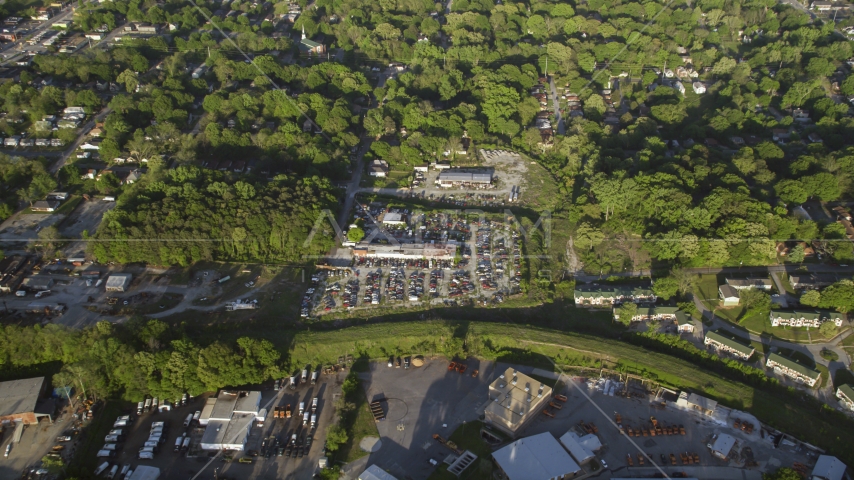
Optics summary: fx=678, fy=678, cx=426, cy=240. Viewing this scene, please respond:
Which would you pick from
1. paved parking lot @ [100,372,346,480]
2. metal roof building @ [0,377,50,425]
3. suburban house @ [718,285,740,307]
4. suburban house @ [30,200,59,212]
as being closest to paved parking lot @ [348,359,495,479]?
paved parking lot @ [100,372,346,480]

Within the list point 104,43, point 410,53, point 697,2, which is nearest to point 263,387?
point 410,53

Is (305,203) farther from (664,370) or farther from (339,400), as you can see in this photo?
(664,370)

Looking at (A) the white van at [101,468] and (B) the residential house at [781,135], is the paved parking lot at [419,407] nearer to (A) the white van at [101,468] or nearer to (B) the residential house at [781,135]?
(A) the white van at [101,468]

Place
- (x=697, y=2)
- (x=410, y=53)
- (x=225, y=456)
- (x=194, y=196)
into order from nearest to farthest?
(x=225, y=456) < (x=194, y=196) < (x=410, y=53) < (x=697, y=2)

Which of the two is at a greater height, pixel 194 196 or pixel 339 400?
pixel 194 196

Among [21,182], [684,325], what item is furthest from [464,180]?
[21,182]

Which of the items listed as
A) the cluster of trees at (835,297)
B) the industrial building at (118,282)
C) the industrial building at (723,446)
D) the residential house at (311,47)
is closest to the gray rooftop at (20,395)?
the industrial building at (118,282)
